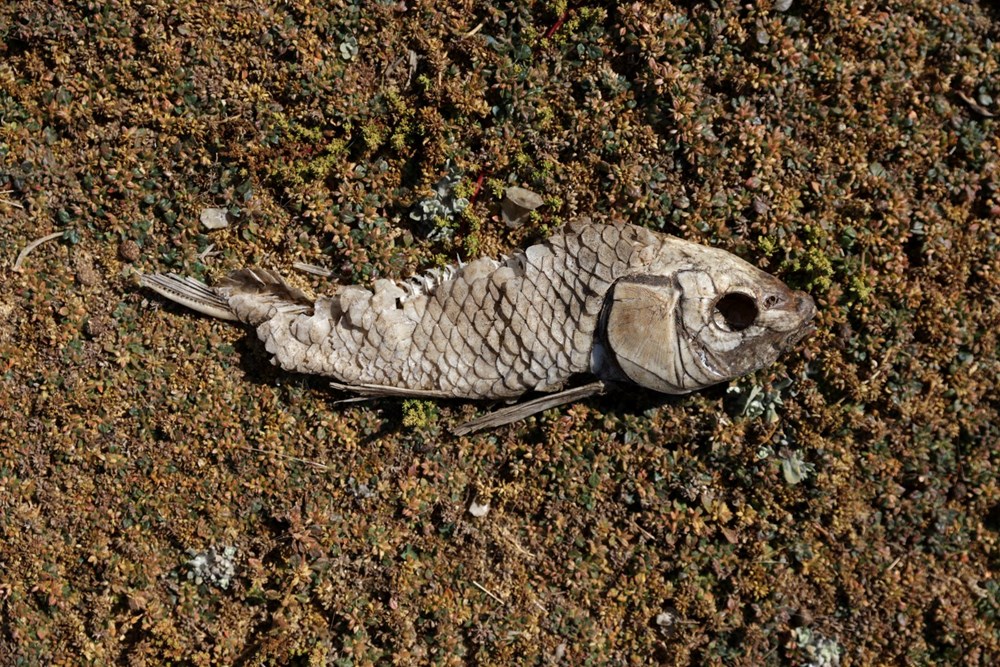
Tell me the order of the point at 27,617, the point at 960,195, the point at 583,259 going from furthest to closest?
1. the point at 27,617
2. the point at 960,195
3. the point at 583,259

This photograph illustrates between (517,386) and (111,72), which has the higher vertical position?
(111,72)

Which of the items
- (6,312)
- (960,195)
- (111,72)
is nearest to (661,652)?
(960,195)

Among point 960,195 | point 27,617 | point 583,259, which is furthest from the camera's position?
point 27,617

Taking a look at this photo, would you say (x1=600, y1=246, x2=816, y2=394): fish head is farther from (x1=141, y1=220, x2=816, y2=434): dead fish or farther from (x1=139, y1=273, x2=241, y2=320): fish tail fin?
(x1=139, y1=273, x2=241, y2=320): fish tail fin

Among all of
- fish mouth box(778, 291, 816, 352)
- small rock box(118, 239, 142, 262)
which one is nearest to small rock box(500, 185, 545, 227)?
fish mouth box(778, 291, 816, 352)

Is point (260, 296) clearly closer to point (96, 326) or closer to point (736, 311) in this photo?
point (96, 326)

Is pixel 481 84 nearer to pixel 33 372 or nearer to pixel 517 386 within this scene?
pixel 517 386
